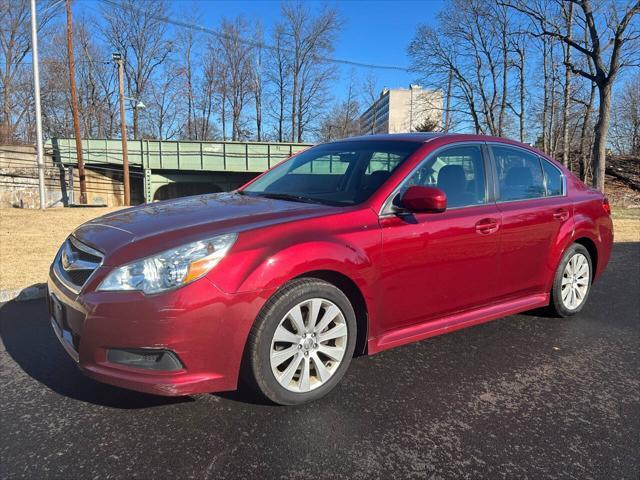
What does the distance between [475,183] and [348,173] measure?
3.32 feet

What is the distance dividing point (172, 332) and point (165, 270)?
318 mm

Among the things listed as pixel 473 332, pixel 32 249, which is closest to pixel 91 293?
pixel 473 332

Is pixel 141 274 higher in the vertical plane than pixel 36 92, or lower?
lower

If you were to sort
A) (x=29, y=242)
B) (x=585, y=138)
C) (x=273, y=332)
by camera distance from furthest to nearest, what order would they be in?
(x=585, y=138) → (x=29, y=242) → (x=273, y=332)

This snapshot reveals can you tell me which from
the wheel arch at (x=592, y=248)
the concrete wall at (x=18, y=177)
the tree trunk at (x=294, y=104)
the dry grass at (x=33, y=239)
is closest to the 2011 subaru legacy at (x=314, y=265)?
the wheel arch at (x=592, y=248)

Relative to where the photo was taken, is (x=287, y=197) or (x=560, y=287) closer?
(x=287, y=197)

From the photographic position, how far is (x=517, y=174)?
412 centimetres

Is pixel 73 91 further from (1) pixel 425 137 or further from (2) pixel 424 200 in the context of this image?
(2) pixel 424 200

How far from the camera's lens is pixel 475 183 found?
375cm

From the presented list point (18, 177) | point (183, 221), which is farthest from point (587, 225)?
point (18, 177)

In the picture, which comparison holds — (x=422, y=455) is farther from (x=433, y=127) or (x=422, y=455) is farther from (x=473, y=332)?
(x=433, y=127)

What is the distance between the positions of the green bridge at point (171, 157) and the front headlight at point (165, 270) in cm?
3294

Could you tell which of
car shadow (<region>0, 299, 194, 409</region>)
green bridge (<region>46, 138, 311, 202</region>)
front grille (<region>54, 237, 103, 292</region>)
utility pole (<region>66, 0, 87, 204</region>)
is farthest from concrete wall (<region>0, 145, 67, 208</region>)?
front grille (<region>54, 237, 103, 292</region>)

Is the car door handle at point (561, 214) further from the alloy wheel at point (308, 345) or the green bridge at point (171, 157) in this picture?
the green bridge at point (171, 157)
